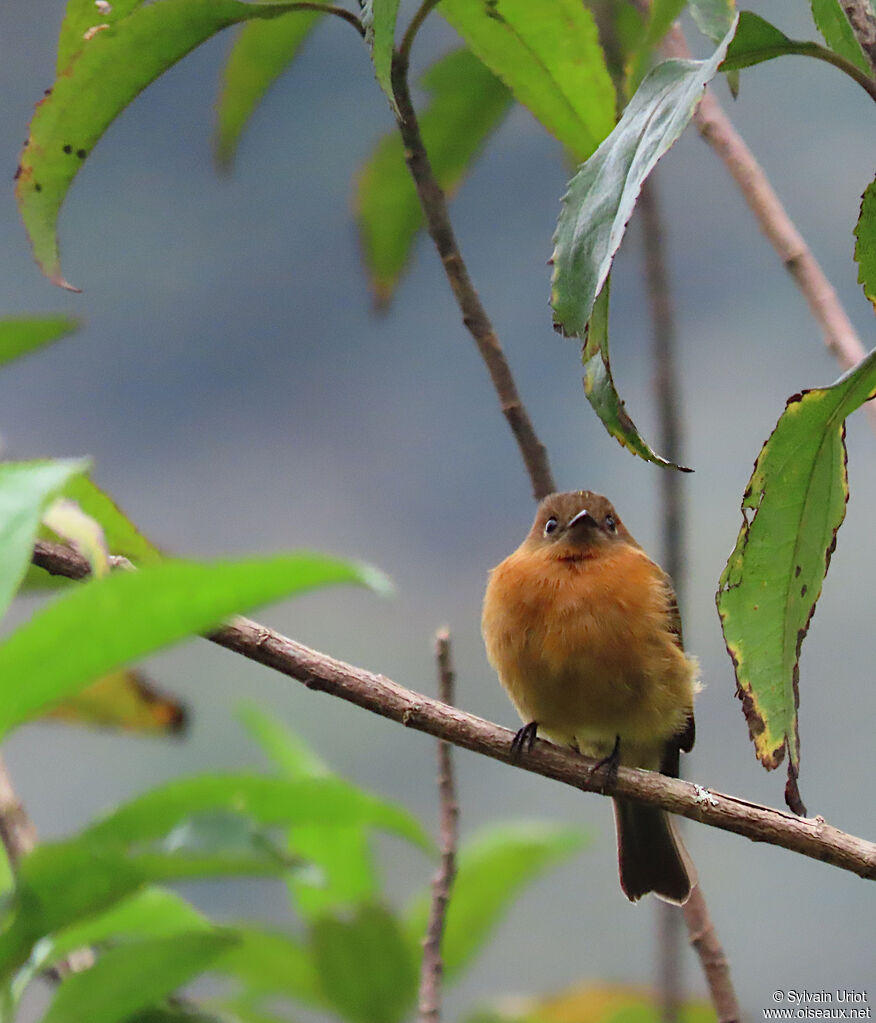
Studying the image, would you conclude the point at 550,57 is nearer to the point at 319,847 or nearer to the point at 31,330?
the point at 31,330

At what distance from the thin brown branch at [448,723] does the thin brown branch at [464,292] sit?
1.34 ft

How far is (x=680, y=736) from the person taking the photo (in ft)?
8.19

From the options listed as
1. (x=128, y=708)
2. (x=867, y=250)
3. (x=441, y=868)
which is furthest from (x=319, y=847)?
(x=867, y=250)

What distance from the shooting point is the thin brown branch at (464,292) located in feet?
5.16

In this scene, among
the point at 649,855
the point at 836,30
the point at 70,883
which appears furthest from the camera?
the point at 649,855

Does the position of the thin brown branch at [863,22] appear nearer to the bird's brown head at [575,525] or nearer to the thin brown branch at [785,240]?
the thin brown branch at [785,240]

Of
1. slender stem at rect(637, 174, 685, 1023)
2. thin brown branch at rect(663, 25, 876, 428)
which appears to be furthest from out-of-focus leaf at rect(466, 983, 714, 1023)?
thin brown branch at rect(663, 25, 876, 428)

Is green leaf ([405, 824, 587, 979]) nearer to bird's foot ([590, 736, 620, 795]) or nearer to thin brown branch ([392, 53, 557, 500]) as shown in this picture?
bird's foot ([590, 736, 620, 795])

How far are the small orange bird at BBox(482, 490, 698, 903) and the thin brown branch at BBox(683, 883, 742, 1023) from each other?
494 mm

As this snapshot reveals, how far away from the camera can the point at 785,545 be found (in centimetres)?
132

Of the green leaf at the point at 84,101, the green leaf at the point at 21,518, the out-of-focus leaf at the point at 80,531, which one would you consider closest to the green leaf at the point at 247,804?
the out-of-focus leaf at the point at 80,531

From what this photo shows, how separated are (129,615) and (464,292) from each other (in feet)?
A: 3.24

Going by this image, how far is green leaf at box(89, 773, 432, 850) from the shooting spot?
1.10 metres

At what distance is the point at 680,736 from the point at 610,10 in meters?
1.47
